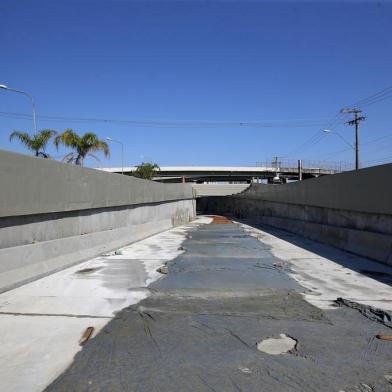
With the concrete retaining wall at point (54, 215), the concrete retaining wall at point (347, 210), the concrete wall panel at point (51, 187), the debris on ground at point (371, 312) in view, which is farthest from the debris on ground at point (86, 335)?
the concrete retaining wall at point (347, 210)

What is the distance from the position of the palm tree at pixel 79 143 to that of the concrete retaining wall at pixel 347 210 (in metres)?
17.0

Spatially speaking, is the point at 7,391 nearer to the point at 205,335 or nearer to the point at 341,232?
the point at 205,335

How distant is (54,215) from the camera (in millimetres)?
11086

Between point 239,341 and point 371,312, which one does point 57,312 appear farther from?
point 371,312

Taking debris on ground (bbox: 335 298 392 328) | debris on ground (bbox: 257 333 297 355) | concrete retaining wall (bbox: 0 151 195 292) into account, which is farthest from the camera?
concrete retaining wall (bbox: 0 151 195 292)

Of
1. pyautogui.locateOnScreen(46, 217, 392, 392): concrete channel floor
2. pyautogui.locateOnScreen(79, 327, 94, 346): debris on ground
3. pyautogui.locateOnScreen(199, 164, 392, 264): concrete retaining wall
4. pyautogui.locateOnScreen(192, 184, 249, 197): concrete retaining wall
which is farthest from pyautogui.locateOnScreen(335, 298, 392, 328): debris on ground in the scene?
pyautogui.locateOnScreen(192, 184, 249, 197): concrete retaining wall

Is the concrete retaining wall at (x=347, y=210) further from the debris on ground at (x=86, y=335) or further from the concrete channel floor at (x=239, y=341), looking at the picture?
the debris on ground at (x=86, y=335)

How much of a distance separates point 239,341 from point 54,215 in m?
6.65

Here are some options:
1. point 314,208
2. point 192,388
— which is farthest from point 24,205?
point 314,208

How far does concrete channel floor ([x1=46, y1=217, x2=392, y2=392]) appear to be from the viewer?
460cm

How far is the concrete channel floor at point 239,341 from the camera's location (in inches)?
181

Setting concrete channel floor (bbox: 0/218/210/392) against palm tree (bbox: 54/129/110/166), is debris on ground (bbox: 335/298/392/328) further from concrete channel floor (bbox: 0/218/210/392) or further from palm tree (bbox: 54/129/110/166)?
palm tree (bbox: 54/129/110/166)

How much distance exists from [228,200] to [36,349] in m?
70.3

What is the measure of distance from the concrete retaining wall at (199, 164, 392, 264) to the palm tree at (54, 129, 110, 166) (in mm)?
16961
